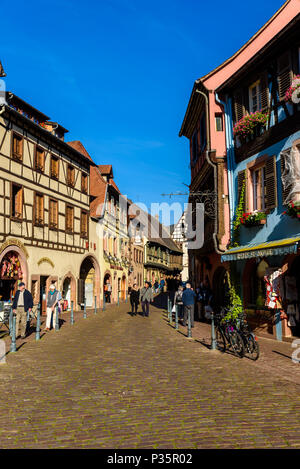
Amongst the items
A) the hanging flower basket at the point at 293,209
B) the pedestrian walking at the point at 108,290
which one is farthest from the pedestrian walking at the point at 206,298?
the pedestrian walking at the point at 108,290

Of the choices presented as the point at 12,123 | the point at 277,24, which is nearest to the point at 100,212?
the point at 12,123

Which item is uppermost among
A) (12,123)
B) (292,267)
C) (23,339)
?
(12,123)

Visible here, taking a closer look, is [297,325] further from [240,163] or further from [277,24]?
[277,24]

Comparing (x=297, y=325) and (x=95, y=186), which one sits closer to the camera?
(x=297, y=325)

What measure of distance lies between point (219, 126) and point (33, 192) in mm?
10496

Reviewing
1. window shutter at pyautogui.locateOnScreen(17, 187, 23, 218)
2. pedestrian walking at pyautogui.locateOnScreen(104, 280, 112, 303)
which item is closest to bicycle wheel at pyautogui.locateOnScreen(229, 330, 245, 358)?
window shutter at pyautogui.locateOnScreen(17, 187, 23, 218)

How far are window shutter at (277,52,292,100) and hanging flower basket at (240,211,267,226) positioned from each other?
3637mm

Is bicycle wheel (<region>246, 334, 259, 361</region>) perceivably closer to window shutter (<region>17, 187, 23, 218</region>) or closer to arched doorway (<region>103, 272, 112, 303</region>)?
window shutter (<region>17, 187, 23, 218</region>)

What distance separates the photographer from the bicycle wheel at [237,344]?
10930 millimetres

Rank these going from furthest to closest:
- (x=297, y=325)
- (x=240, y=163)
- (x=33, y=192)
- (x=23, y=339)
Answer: (x=33, y=192) → (x=240, y=163) → (x=23, y=339) → (x=297, y=325)

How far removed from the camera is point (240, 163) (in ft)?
55.7

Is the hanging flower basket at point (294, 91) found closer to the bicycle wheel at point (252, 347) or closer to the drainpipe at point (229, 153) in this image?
the drainpipe at point (229, 153)

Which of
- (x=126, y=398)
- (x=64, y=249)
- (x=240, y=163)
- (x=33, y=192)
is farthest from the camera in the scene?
(x=64, y=249)

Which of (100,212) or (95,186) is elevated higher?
(95,186)
